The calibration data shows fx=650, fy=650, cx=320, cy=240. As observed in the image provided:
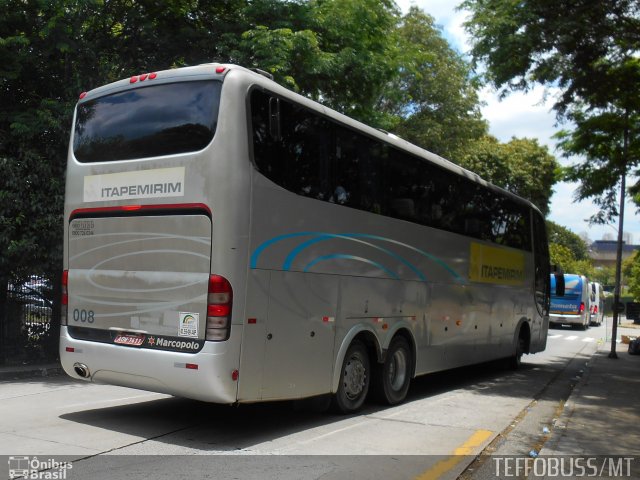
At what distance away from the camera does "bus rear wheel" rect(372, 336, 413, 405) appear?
8.88m

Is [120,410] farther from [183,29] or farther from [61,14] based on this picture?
[183,29]

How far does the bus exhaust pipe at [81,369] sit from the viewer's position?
23.4 ft

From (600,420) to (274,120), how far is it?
18.6 ft

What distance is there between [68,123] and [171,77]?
4721 millimetres

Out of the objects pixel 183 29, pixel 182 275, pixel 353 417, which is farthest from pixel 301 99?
pixel 183 29

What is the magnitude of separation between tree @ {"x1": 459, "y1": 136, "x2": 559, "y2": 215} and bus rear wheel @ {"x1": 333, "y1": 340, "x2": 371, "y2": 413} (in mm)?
25211

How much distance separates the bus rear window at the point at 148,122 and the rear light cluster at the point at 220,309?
1402mm

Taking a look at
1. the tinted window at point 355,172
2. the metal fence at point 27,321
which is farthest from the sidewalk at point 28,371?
the tinted window at point 355,172

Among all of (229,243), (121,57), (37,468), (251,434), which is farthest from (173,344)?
(121,57)

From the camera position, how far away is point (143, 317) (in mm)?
6738

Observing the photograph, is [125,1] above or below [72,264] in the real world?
above

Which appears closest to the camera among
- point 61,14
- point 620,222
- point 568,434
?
point 568,434

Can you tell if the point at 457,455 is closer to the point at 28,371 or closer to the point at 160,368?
the point at 160,368

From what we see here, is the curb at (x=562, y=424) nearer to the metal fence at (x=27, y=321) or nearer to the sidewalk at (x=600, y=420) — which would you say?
the sidewalk at (x=600, y=420)
